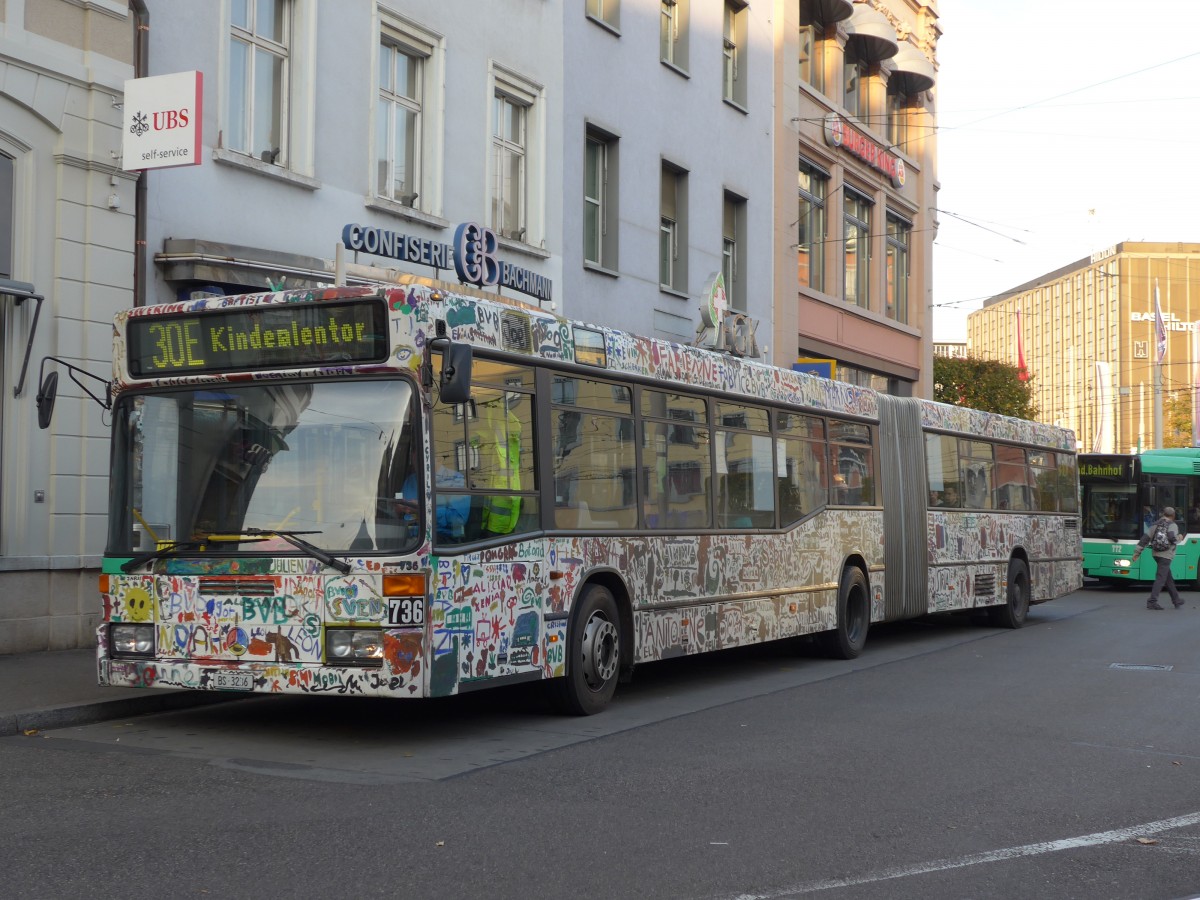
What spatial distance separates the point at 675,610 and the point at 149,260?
20.5 feet

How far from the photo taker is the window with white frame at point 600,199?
22.6 meters

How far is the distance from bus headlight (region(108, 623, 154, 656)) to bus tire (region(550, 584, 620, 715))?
2774 millimetres

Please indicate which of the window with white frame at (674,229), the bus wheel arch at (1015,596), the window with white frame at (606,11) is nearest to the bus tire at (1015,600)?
the bus wheel arch at (1015,596)

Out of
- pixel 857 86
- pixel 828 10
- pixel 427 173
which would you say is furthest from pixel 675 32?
pixel 857 86

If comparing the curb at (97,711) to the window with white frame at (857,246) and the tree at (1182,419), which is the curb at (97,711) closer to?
the window with white frame at (857,246)

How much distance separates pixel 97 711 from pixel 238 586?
1832mm

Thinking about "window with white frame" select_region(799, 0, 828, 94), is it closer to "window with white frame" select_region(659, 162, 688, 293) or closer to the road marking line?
"window with white frame" select_region(659, 162, 688, 293)

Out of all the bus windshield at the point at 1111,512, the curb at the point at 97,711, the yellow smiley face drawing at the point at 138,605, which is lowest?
the curb at the point at 97,711

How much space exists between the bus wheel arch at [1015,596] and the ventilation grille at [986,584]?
1.40 ft

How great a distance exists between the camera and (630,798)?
7586 mm

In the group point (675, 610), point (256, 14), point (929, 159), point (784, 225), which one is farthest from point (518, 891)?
point (929, 159)

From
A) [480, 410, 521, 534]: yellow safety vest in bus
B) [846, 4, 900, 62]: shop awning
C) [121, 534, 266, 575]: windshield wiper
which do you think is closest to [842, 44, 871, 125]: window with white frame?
[846, 4, 900, 62]: shop awning

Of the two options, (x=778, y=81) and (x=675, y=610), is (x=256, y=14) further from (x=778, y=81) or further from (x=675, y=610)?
(x=778, y=81)

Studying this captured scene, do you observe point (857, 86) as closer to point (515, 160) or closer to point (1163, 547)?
point (1163, 547)
